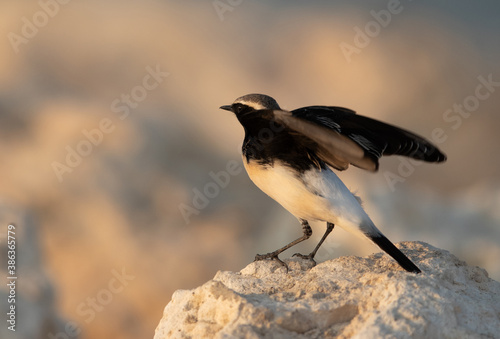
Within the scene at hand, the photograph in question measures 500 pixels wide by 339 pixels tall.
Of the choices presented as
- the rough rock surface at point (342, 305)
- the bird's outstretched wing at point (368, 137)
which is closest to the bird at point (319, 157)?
the bird's outstretched wing at point (368, 137)

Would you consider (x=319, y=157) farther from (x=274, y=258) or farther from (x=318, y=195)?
(x=274, y=258)

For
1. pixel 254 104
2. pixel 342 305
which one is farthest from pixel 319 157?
pixel 342 305

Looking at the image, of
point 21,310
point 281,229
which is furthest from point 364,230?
point 21,310

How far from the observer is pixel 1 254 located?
6.71 m

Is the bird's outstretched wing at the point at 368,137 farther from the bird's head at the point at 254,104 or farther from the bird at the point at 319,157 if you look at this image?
the bird's head at the point at 254,104

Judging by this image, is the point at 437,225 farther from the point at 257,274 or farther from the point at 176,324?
the point at 176,324

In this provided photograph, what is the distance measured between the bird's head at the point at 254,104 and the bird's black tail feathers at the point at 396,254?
1024mm

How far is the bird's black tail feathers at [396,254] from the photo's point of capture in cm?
337

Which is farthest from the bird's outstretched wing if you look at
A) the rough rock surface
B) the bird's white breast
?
the rough rock surface

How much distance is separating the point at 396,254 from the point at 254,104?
126 cm

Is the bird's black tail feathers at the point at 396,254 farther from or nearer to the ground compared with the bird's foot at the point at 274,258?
farther from the ground

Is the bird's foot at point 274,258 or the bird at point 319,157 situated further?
the bird's foot at point 274,258

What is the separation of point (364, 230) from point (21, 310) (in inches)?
179

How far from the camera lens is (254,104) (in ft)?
12.9
